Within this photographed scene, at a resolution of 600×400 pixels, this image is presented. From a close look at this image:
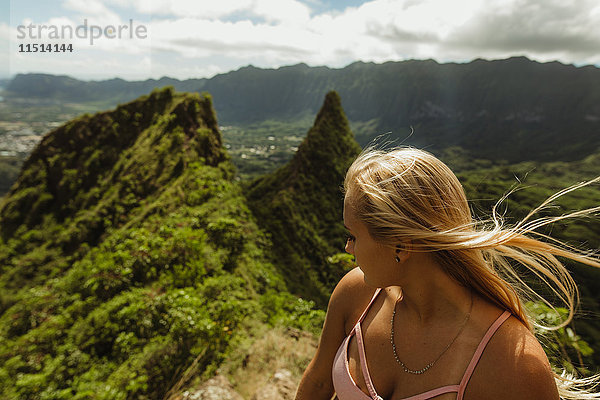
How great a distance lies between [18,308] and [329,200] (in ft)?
48.7

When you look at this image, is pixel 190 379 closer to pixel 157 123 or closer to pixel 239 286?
pixel 239 286

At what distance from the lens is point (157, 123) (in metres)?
19.6

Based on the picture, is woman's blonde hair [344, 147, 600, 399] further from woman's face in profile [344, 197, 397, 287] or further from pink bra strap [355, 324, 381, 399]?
pink bra strap [355, 324, 381, 399]

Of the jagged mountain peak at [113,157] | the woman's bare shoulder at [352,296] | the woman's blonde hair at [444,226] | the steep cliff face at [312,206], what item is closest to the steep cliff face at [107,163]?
the jagged mountain peak at [113,157]

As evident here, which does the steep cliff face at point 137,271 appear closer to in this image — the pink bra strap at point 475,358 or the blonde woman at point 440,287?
the blonde woman at point 440,287

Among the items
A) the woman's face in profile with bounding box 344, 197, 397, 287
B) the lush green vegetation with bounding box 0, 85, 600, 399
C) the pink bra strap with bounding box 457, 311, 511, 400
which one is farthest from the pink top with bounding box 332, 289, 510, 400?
the lush green vegetation with bounding box 0, 85, 600, 399

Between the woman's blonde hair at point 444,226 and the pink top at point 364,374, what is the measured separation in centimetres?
23

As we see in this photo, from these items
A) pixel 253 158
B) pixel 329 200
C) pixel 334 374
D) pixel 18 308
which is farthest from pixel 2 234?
pixel 253 158

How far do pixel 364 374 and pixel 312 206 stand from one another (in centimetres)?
1702

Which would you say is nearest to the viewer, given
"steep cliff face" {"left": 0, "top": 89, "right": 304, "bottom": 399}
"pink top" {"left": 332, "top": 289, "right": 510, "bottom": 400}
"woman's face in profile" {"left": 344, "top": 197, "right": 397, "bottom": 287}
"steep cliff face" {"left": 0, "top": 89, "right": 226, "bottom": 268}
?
"pink top" {"left": 332, "top": 289, "right": 510, "bottom": 400}

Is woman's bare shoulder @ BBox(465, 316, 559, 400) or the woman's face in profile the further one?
the woman's face in profile

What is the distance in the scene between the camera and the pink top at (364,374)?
4.39 ft

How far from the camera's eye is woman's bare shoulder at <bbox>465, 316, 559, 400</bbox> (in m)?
1.23

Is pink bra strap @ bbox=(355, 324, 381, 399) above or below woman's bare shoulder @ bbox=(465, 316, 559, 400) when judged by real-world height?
below
